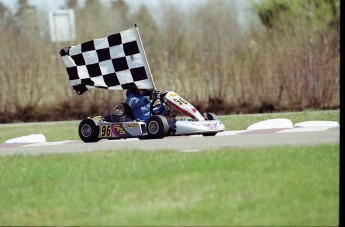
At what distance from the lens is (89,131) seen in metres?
10.3

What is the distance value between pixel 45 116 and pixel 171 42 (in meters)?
3.18

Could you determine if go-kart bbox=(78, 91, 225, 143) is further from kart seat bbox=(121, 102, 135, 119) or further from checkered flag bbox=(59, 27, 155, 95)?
checkered flag bbox=(59, 27, 155, 95)

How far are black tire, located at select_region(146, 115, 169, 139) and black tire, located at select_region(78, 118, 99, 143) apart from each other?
80 centimetres

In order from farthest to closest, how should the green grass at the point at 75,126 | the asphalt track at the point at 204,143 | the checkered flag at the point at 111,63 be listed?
1. the green grass at the point at 75,126
2. the checkered flag at the point at 111,63
3. the asphalt track at the point at 204,143

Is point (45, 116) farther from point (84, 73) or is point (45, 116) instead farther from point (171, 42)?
point (84, 73)

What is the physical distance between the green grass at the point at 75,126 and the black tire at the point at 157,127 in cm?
194

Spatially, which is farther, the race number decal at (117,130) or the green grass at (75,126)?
the green grass at (75,126)

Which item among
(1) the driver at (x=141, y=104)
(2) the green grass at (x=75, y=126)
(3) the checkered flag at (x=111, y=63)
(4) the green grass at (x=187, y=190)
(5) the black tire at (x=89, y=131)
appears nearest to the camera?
(4) the green grass at (x=187, y=190)

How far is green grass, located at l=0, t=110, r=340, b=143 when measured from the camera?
1140 centimetres

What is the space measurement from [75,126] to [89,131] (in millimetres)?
3585

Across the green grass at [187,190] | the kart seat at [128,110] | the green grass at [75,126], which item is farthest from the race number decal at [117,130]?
the green grass at [187,190]

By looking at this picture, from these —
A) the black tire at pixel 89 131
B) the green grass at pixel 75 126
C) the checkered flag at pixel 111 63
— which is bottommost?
the green grass at pixel 75 126

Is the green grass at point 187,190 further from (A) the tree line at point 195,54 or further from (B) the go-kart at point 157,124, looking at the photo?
(A) the tree line at point 195,54

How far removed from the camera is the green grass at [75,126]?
11397mm
